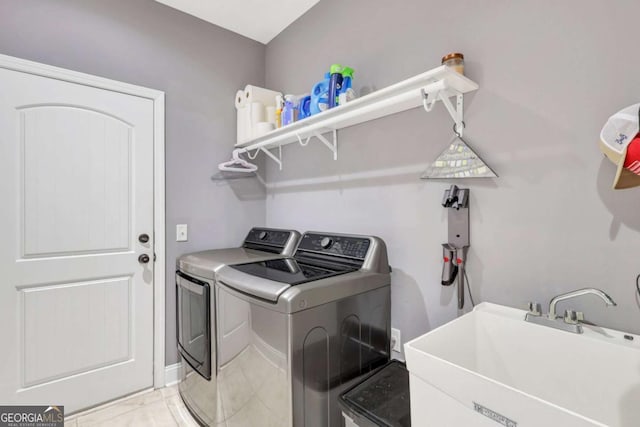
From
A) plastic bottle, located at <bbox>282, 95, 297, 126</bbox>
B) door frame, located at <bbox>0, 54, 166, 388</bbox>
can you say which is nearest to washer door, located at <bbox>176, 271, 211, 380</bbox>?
door frame, located at <bbox>0, 54, 166, 388</bbox>

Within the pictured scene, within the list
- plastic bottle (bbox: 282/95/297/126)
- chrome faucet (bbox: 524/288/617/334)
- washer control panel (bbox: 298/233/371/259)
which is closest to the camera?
chrome faucet (bbox: 524/288/617/334)

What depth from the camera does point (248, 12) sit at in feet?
7.28

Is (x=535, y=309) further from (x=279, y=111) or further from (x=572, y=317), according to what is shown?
(x=279, y=111)

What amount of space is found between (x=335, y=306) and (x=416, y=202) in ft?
2.17

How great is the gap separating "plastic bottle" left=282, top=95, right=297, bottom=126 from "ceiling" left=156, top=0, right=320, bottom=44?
739mm

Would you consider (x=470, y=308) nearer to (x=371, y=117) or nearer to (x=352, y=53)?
(x=371, y=117)

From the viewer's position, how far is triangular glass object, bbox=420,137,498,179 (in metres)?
1.24

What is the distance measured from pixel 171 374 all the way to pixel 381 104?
7.46 feet

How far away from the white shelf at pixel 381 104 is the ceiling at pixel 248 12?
3.17 ft

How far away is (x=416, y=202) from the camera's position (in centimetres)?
152

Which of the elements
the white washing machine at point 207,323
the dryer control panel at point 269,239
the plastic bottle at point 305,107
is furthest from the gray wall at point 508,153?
the white washing machine at point 207,323

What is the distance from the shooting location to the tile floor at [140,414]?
1751 millimetres

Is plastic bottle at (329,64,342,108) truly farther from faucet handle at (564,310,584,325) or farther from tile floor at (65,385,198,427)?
tile floor at (65,385,198,427)

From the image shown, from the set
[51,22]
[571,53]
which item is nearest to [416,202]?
[571,53]
